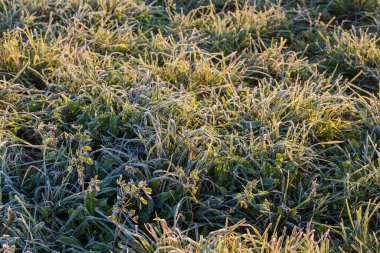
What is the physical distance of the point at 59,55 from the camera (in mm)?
3266

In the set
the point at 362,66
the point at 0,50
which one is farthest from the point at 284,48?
the point at 0,50

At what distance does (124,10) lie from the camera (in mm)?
3832

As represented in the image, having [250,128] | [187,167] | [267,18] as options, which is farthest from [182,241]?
[267,18]

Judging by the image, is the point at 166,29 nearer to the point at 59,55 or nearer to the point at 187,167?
the point at 59,55

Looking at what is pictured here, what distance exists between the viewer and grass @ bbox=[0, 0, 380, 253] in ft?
7.86

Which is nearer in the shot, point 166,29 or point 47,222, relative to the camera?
point 47,222

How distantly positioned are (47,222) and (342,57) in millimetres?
1948

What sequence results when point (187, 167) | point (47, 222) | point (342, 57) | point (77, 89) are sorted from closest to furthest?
point (47, 222), point (187, 167), point (77, 89), point (342, 57)

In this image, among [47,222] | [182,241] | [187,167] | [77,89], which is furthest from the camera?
[77,89]

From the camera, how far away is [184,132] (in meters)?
2.71

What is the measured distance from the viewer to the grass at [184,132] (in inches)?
94.3

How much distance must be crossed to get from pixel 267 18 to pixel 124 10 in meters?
0.89

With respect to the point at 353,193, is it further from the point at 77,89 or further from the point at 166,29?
the point at 166,29

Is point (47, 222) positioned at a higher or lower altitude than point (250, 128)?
lower
